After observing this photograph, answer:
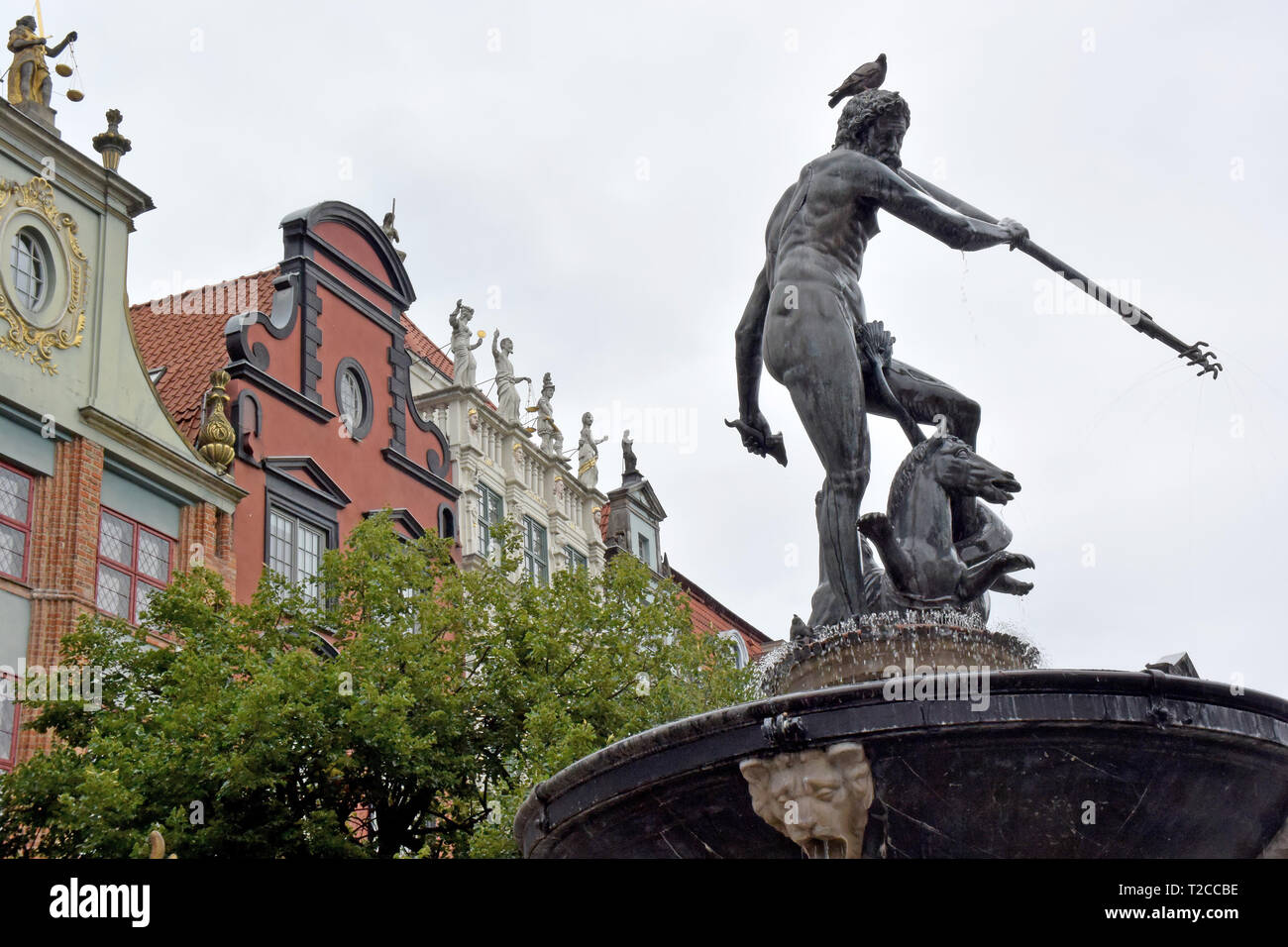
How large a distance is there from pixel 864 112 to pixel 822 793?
381 cm

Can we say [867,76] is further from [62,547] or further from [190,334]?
[190,334]

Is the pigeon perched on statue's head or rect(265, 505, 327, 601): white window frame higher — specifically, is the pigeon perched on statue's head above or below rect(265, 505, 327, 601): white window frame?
below

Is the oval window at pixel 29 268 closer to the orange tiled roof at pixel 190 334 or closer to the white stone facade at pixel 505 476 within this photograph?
the orange tiled roof at pixel 190 334

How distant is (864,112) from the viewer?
902 centimetres

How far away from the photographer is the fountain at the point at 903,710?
258 inches

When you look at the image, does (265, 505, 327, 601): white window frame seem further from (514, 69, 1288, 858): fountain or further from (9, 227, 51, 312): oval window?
(514, 69, 1288, 858): fountain

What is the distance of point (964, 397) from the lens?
903 centimetres

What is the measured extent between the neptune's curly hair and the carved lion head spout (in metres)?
3.57

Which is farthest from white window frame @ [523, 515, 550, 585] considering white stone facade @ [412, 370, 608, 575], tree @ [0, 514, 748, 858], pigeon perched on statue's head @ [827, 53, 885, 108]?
pigeon perched on statue's head @ [827, 53, 885, 108]

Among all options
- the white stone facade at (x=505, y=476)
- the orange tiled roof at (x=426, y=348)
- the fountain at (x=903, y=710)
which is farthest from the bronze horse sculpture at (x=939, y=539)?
the orange tiled roof at (x=426, y=348)

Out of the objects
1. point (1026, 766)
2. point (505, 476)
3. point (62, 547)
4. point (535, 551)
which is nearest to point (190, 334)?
point (505, 476)

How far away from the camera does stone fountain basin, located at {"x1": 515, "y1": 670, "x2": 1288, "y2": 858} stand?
21.2 feet

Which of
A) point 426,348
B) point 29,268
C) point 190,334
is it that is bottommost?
point 29,268
